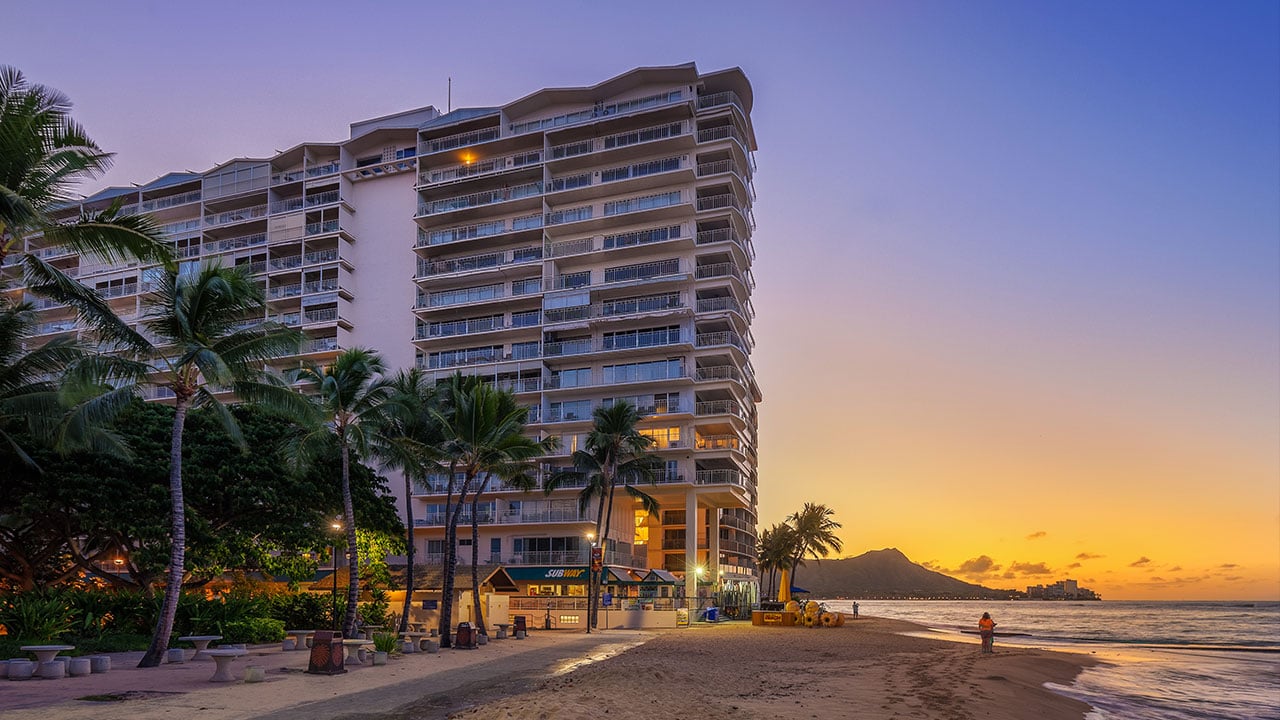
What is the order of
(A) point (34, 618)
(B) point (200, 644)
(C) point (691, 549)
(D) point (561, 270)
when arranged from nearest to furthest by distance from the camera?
(B) point (200, 644), (A) point (34, 618), (C) point (691, 549), (D) point (561, 270)

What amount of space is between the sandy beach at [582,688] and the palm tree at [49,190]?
8003 mm

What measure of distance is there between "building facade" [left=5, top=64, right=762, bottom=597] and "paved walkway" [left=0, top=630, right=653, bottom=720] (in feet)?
118

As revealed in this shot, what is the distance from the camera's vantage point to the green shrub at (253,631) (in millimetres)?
28672

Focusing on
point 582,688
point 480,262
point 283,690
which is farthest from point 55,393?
point 480,262

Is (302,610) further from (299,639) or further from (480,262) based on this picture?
(480,262)

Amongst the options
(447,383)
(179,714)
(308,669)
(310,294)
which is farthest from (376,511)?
(310,294)

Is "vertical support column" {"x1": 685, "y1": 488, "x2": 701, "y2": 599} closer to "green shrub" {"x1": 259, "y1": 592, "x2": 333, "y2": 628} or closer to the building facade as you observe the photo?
the building facade

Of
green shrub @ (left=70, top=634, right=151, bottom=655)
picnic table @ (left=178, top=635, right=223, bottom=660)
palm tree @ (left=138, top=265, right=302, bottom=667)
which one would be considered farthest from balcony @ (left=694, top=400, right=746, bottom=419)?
picnic table @ (left=178, top=635, right=223, bottom=660)

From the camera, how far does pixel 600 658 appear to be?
27031mm

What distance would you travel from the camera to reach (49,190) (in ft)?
57.2

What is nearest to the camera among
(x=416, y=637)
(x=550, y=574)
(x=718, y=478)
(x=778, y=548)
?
(x=416, y=637)

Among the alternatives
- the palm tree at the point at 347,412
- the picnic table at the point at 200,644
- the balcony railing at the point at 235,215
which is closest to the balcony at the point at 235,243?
the balcony railing at the point at 235,215

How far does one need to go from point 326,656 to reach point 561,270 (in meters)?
53.0

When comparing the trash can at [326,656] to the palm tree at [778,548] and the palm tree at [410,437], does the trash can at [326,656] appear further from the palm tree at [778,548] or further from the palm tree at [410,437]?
the palm tree at [778,548]
